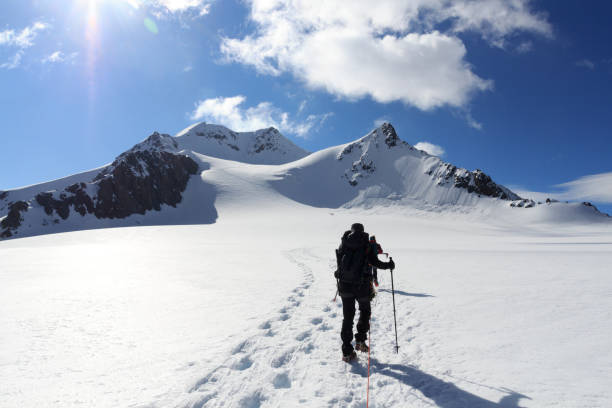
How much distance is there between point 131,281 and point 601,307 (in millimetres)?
15293

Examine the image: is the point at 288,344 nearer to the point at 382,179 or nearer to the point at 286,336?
the point at 286,336

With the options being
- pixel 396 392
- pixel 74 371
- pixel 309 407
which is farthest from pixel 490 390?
pixel 74 371

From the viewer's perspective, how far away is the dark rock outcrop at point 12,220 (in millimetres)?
57312

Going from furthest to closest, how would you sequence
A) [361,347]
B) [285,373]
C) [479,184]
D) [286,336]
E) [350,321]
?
[479,184] → [286,336] → [361,347] → [350,321] → [285,373]

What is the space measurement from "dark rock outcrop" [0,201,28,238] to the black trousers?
79.3 meters

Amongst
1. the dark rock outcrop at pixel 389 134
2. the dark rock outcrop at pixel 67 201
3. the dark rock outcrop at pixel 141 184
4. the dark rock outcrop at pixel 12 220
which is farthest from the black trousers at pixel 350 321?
the dark rock outcrop at pixel 389 134

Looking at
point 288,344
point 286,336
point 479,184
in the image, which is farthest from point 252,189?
point 288,344

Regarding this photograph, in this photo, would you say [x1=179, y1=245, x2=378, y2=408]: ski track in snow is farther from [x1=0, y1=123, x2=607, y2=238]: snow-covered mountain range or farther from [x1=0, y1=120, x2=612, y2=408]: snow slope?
[x1=0, y1=123, x2=607, y2=238]: snow-covered mountain range

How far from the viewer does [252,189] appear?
93875 mm

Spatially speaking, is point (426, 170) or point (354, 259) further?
point (426, 170)

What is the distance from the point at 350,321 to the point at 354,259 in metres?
1.17

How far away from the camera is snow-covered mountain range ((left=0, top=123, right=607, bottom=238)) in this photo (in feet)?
231

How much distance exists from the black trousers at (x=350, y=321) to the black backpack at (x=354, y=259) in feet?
1.43

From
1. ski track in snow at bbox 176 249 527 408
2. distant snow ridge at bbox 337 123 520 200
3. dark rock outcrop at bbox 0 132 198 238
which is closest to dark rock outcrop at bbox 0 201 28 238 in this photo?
dark rock outcrop at bbox 0 132 198 238
